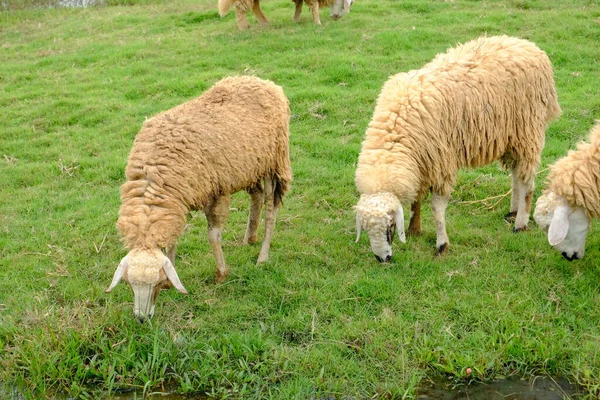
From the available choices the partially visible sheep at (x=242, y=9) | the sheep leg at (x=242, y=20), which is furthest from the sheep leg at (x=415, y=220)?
the sheep leg at (x=242, y=20)

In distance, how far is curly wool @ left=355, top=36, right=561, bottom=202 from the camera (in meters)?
6.32

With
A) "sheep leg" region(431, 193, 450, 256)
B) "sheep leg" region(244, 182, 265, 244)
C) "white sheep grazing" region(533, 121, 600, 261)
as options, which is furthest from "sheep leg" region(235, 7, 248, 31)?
"white sheep grazing" region(533, 121, 600, 261)

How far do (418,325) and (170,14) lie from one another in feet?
45.5

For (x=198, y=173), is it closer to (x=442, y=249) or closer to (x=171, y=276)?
(x=171, y=276)

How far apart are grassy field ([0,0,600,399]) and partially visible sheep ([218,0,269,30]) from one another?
231cm

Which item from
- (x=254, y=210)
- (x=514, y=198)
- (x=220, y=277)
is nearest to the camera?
(x=220, y=277)

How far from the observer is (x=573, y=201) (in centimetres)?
600

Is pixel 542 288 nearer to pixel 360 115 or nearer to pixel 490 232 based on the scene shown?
pixel 490 232

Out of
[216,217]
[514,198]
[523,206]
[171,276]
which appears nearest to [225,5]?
[514,198]

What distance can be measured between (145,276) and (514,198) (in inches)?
170

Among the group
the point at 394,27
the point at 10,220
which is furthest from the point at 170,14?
the point at 10,220

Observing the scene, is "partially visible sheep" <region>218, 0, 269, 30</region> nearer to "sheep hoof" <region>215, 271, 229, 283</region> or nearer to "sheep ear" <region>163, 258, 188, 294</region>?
"sheep hoof" <region>215, 271, 229, 283</region>

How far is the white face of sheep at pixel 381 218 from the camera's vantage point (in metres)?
6.10

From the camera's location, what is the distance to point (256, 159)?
6.27 m
